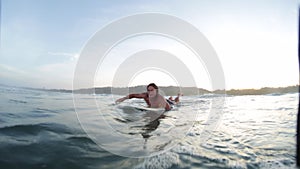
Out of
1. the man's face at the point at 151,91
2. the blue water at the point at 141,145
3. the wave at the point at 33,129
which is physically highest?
the man's face at the point at 151,91

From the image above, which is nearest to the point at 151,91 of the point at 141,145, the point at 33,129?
the point at 141,145

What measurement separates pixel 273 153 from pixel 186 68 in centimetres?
246

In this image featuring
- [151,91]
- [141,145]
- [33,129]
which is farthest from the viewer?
[151,91]

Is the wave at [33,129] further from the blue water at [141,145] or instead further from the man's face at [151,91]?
the man's face at [151,91]

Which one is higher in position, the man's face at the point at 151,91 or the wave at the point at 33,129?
the man's face at the point at 151,91

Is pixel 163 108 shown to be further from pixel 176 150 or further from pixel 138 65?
pixel 176 150

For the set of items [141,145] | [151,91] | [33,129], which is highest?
[151,91]

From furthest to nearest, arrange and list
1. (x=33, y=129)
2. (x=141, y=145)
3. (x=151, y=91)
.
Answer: (x=151, y=91)
(x=33, y=129)
(x=141, y=145)

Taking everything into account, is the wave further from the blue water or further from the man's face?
the man's face

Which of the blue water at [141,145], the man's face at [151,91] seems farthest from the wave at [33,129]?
the man's face at [151,91]

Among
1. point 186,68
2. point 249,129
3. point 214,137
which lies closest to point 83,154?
point 214,137

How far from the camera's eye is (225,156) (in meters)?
3.02

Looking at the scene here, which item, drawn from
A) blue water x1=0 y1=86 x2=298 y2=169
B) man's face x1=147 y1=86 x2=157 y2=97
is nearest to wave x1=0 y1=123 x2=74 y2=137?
→ blue water x1=0 y1=86 x2=298 y2=169

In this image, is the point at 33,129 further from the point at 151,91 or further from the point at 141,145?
the point at 151,91
